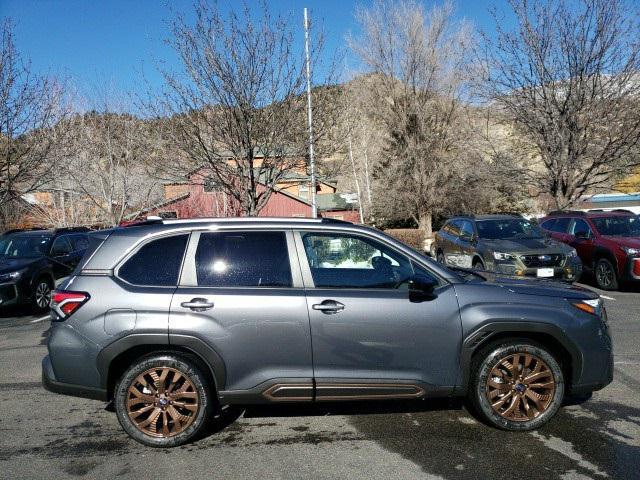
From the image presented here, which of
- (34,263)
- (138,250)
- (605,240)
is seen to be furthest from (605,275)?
(34,263)

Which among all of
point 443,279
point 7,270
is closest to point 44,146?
point 7,270

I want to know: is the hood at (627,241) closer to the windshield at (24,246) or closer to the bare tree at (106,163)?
the windshield at (24,246)

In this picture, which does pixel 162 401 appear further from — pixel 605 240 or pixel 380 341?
pixel 605 240

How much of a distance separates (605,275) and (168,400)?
10366mm

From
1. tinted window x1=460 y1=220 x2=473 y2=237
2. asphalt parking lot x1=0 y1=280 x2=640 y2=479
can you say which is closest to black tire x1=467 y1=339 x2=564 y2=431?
asphalt parking lot x1=0 y1=280 x2=640 y2=479

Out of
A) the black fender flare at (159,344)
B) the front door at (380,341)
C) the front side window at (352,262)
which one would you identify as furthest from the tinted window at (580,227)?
the black fender flare at (159,344)

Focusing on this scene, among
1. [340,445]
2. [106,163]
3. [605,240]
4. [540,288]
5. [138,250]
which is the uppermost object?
[106,163]

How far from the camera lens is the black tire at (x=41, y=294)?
10039 mm

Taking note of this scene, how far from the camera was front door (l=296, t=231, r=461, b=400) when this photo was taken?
3795 mm

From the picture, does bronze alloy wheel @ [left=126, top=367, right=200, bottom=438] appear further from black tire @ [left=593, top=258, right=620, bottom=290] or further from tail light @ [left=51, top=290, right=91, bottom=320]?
black tire @ [left=593, top=258, right=620, bottom=290]

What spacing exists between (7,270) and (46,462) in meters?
7.35

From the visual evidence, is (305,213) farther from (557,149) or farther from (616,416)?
(616,416)

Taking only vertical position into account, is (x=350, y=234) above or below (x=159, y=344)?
above

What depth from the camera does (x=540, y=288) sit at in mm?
4105
